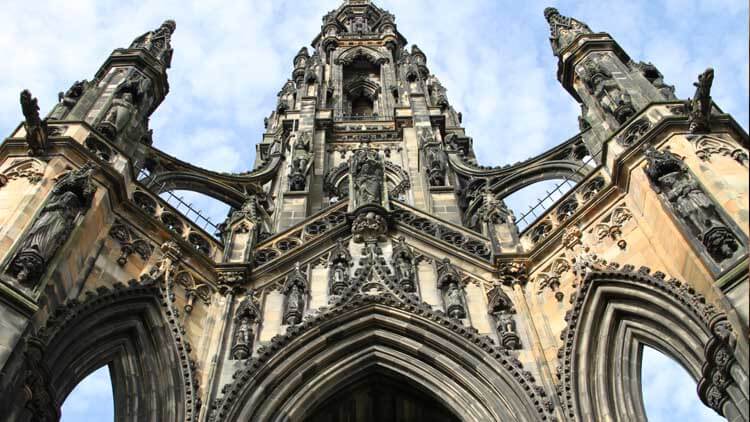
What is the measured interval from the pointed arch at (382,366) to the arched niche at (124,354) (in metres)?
0.76

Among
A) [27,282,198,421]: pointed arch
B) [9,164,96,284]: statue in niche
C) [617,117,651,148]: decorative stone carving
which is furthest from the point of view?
[617,117,651,148]: decorative stone carving

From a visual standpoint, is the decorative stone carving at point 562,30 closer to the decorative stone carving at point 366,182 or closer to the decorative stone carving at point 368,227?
the decorative stone carving at point 366,182

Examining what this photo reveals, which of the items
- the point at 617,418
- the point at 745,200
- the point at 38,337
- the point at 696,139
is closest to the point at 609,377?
the point at 617,418

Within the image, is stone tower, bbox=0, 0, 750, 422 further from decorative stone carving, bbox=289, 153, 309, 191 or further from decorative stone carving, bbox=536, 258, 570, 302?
decorative stone carving, bbox=289, 153, 309, 191

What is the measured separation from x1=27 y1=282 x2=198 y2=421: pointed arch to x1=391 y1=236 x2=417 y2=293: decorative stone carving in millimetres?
3481

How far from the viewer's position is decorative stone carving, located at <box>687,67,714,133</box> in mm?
10805

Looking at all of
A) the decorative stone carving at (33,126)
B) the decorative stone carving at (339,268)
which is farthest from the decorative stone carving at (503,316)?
the decorative stone carving at (33,126)

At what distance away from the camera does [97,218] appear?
11.0 m

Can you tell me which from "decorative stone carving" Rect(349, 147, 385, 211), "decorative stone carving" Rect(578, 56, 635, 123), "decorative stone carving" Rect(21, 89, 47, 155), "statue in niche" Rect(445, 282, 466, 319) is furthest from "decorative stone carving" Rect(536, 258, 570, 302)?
"decorative stone carving" Rect(21, 89, 47, 155)

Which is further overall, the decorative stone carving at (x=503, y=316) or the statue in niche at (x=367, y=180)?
the statue in niche at (x=367, y=180)

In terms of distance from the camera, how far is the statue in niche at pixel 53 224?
8.80m

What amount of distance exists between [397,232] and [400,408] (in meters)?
3.42

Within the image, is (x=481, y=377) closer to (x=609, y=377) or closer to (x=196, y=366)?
(x=609, y=377)

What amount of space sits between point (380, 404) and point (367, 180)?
479cm
